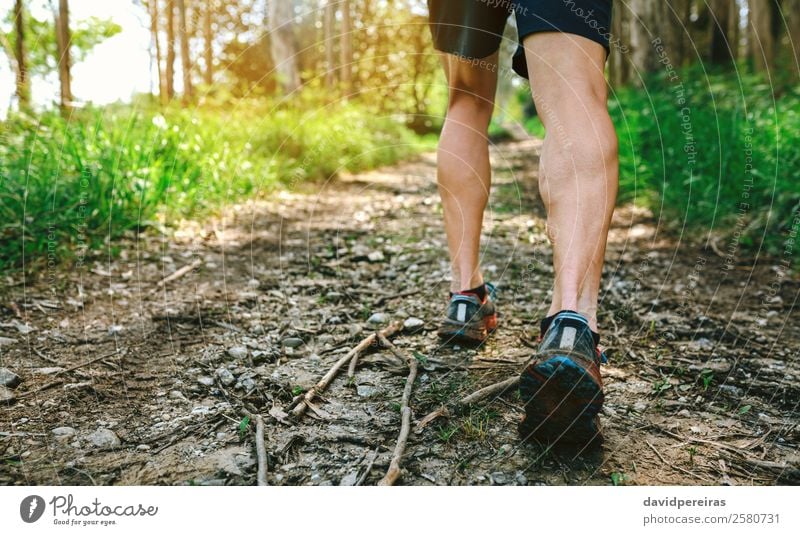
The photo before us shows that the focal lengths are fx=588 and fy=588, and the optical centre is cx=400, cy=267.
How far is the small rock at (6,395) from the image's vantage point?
144cm

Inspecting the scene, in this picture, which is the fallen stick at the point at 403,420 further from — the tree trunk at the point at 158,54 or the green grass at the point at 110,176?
the tree trunk at the point at 158,54

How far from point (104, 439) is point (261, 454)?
372mm

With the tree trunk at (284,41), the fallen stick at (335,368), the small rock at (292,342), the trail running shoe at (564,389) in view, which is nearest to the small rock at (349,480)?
the fallen stick at (335,368)

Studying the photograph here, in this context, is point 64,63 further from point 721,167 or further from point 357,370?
point 721,167

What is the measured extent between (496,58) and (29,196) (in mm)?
2131

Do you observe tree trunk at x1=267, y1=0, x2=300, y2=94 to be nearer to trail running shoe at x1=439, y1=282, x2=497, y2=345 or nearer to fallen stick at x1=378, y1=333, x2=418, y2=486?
trail running shoe at x1=439, y1=282, x2=497, y2=345

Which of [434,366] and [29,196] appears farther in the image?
[29,196]

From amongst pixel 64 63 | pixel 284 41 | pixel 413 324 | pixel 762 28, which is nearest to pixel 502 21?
pixel 413 324

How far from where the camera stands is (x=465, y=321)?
1904mm

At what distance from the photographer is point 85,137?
327 centimetres

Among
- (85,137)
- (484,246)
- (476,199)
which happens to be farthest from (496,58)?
(85,137)

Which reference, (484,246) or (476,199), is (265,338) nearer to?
(476,199)

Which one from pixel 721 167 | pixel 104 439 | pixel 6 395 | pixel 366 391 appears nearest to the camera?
pixel 104 439

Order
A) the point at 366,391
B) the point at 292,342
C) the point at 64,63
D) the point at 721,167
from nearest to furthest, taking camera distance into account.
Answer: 1. the point at 366,391
2. the point at 292,342
3. the point at 721,167
4. the point at 64,63
